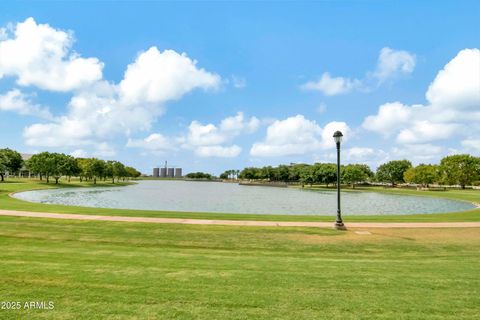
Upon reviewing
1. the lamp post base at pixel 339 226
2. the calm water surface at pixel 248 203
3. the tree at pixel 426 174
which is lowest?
the calm water surface at pixel 248 203

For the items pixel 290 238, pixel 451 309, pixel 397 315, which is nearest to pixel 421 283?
pixel 451 309

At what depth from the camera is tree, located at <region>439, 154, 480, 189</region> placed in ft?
337

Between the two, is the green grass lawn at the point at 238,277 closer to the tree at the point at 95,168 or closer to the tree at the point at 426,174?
the tree at the point at 95,168

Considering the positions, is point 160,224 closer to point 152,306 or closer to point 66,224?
point 66,224

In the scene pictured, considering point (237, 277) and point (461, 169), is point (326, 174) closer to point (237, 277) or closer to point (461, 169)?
point (461, 169)

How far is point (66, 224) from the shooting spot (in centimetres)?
1653

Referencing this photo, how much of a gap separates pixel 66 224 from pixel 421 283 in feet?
50.9

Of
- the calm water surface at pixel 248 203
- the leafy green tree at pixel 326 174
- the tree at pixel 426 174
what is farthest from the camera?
the leafy green tree at pixel 326 174

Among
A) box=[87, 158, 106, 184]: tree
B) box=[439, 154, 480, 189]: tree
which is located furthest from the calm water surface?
box=[439, 154, 480, 189]: tree

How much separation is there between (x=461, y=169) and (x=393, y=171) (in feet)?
138

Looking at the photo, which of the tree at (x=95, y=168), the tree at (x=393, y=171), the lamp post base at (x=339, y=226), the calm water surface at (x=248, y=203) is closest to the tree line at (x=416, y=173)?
the tree at (x=393, y=171)

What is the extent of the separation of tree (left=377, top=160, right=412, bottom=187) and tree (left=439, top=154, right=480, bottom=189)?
1453 inches

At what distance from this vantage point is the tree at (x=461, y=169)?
103 metres

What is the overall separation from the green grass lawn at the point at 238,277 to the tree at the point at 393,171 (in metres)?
143
